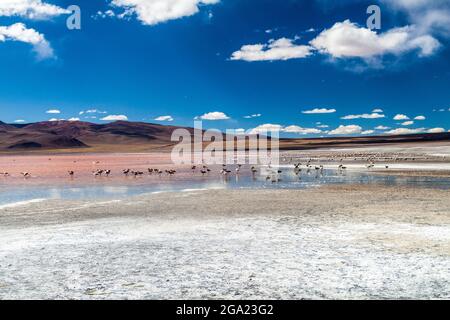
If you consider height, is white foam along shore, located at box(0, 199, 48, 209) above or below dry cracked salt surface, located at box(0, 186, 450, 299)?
above

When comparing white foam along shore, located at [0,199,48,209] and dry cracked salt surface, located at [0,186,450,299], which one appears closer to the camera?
dry cracked salt surface, located at [0,186,450,299]

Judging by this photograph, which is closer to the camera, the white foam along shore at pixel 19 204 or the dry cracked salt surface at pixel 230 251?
the dry cracked salt surface at pixel 230 251

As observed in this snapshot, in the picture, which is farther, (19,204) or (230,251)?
(19,204)

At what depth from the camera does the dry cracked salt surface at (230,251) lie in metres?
7.80

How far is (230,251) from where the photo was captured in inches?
412

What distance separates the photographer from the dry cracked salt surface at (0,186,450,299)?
25.6 feet

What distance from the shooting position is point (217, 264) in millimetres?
9336

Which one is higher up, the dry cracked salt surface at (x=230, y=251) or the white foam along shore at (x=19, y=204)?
the white foam along shore at (x=19, y=204)

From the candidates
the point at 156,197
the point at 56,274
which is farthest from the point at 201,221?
Result: the point at 156,197

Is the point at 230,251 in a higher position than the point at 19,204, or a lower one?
lower
